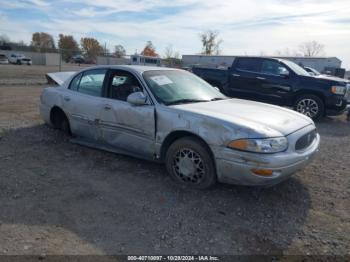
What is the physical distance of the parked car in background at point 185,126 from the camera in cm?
339

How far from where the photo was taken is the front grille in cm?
364

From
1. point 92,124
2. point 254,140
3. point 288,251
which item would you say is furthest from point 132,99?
point 288,251

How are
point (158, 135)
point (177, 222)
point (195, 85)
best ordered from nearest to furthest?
point (177, 222), point (158, 135), point (195, 85)

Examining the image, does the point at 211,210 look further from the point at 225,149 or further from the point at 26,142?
the point at 26,142

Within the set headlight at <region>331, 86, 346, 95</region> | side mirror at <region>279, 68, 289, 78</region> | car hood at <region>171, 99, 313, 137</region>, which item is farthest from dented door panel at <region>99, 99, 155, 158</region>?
headlight at <region>331, 86, 346, 95</region>

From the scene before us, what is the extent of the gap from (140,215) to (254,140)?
4.90 feet

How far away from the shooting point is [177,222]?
10.6 feet

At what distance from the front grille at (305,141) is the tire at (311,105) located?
5126mm

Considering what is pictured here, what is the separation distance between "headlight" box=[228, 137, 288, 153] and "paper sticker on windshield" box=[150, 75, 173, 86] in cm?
157

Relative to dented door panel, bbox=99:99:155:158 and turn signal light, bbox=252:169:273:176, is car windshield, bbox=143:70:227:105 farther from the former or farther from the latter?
turn signal light, bbox=252:169:273:176

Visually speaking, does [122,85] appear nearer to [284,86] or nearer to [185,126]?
[185,126]

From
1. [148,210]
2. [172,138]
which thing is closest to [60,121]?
[172,138]

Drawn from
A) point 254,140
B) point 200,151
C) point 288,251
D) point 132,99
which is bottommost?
point 288,251

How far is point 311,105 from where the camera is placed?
887 cm
